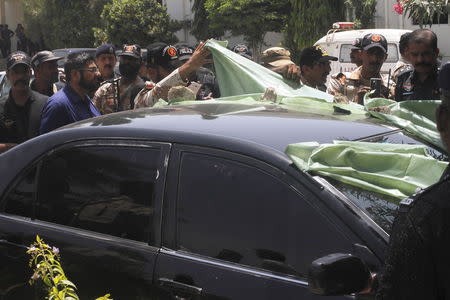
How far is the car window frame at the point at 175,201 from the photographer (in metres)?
2.45

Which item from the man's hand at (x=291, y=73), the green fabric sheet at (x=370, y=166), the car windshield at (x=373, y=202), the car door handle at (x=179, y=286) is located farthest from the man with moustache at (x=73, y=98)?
the car windshield at (x=373, y=202)

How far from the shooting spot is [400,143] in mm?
2988

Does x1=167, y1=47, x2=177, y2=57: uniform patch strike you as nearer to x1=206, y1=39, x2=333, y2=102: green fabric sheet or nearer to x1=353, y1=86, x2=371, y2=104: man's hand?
x1=206, y1=39, x2=333, y2=102: green fabric sheet

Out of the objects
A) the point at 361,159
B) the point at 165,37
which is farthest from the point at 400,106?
the point at 165,37

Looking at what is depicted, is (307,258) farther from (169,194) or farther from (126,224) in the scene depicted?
(126,224)

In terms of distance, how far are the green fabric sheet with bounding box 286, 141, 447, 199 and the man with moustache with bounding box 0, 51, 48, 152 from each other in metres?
3.60

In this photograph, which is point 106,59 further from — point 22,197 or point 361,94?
point 22,197

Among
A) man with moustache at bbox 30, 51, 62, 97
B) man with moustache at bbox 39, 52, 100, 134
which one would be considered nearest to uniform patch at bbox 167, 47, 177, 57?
man with moustache at bbox 39, 52, 100, 134

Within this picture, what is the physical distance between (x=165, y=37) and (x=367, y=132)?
71.8 ft

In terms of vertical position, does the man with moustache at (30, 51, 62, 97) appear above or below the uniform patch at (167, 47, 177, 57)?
below

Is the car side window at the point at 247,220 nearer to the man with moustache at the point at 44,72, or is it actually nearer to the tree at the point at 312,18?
the man with moustache at the point at 44,72

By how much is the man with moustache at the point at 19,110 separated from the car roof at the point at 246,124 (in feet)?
8.02

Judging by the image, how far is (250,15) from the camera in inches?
757

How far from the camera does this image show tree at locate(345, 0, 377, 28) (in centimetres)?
1814
